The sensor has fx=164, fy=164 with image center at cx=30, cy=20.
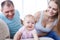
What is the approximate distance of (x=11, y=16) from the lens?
1290 mm

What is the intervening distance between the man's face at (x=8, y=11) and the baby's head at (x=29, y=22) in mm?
118

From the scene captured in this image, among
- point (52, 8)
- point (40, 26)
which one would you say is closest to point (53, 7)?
point (52, 8)

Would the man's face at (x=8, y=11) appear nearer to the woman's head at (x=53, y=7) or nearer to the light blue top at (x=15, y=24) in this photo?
the light blue top at (x=15, y=24)

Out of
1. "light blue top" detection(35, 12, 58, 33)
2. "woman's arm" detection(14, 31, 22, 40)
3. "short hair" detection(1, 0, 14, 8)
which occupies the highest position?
"short hair" detection(1, 0, 14, 8)

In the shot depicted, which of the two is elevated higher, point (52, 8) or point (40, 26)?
point (52, 8)

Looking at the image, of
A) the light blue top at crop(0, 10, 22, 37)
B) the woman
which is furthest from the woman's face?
the light blue top at crop(0, 10, 22, 37)

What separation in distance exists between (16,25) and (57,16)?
34 centimetres

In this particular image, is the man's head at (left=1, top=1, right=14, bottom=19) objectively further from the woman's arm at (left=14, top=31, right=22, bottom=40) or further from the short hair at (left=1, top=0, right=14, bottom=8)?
the woman's arm at (left=14, top=31, right=22, bottom=40)

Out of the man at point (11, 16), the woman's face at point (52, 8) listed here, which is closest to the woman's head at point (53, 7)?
the woman's face at point (52, 8)

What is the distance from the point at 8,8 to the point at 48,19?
336 mm

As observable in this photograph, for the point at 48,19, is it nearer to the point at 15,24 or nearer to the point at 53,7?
the point at 53,7

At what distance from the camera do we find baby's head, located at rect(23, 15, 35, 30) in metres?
1.27

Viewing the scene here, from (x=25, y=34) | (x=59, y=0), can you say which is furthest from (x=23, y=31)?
(x=59, y=0)

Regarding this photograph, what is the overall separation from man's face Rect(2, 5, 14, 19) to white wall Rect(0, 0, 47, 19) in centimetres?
4
